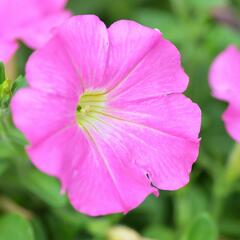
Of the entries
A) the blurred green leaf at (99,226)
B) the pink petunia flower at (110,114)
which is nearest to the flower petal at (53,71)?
the pink petunia flower at (110,114)

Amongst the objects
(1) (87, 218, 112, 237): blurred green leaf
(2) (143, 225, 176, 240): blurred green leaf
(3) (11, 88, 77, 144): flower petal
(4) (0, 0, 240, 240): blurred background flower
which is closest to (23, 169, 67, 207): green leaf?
(4) (0, 0, 240, 240): blurred background flower

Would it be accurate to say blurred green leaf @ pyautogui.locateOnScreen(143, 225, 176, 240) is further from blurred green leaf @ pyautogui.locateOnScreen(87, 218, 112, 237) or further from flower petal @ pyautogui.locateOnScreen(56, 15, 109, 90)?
flower petal @ pyautogui.locateOnScreen(56, 15, 109, 90)

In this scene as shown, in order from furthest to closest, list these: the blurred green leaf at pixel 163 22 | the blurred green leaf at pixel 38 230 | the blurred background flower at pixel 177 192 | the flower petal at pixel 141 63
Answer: the blurred green leaf at pixel 163 22, the blurred green leaf at pixel 38 230, the blurred background flower at pixel 177 192, the flower petal at pixel 141 63

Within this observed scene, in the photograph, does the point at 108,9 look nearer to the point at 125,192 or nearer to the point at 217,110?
the point at 217,110

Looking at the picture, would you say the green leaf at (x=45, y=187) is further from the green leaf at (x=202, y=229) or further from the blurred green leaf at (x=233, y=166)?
the blurred green leaf at (x=233, y=166)

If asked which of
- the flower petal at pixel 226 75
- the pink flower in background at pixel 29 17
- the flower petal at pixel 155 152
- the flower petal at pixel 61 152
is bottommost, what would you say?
the flower petal at pixel 226 75

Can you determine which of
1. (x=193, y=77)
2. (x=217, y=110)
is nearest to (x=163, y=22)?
(x=193, y=77)

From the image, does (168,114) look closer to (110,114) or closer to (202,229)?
(110,114)
